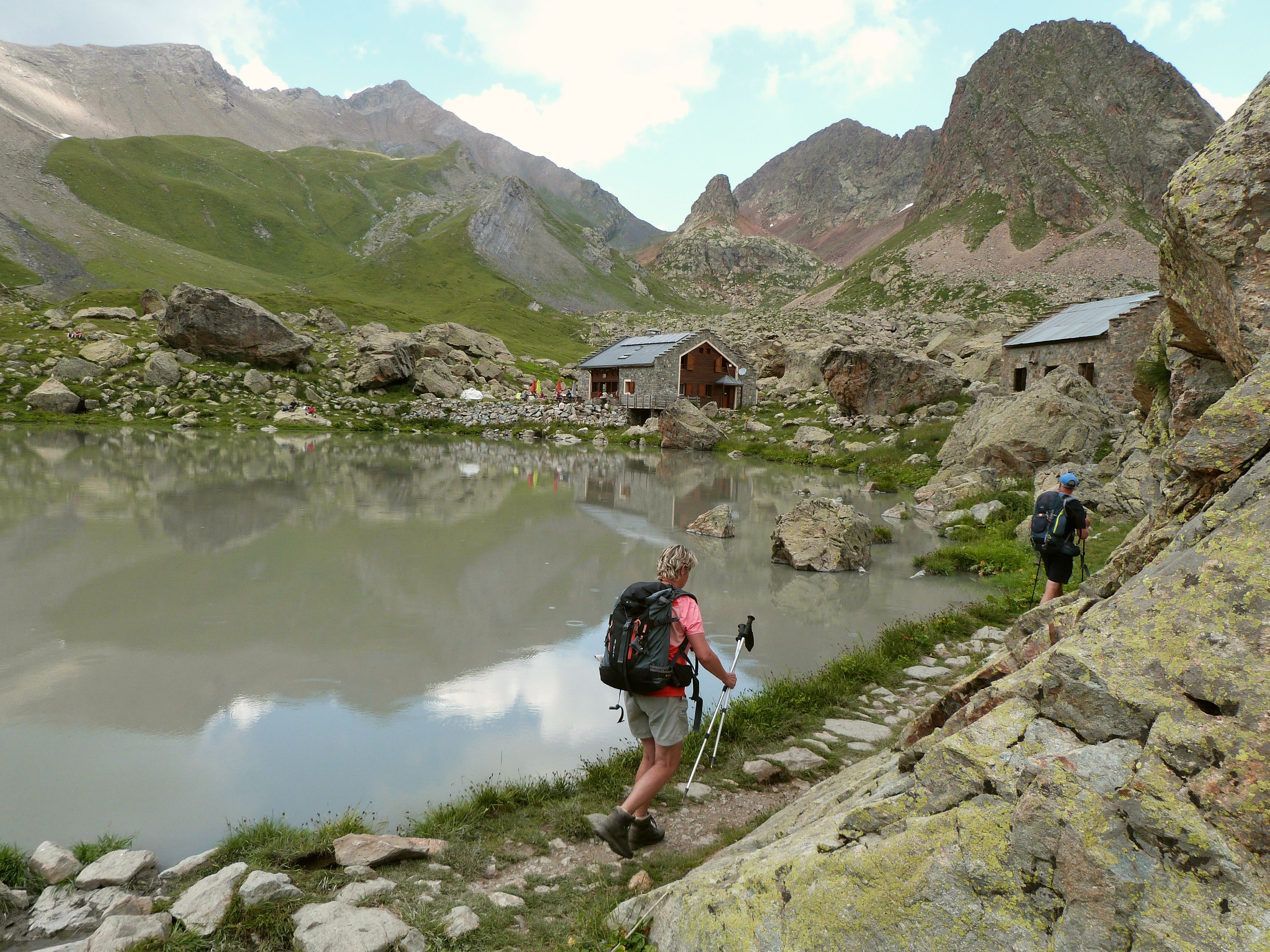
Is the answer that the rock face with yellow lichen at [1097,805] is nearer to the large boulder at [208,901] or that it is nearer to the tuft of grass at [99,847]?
the large boulder at [208,901]

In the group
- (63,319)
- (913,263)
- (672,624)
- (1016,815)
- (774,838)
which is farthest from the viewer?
(913,263)

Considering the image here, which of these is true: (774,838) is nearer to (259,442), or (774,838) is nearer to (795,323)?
(259,442)

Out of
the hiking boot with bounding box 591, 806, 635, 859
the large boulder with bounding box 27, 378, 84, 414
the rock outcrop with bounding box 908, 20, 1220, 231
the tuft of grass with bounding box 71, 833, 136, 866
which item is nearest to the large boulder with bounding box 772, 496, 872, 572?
the hiking boot with bounding box 591, 806, 635, 859

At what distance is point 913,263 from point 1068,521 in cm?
14448

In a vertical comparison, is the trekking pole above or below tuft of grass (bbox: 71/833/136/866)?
above

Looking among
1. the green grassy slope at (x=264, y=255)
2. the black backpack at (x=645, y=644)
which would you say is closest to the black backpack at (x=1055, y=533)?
the black backpack at (x=645, y=644)

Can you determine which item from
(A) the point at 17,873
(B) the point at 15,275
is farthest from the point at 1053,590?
(B) the point at 15,275

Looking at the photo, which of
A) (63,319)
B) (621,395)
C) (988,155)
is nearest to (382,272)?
(63,319)

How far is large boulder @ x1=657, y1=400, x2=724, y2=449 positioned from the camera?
5053 cm

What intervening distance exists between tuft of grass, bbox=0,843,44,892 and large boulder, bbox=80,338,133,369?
66.6m

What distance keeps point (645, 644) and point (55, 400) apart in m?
62.5

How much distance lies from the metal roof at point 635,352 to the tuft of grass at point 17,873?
6440 cm

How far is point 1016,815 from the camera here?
9.65 feet

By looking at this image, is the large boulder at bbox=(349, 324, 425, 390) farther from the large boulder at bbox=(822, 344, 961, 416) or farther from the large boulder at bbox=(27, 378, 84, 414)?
the large boulder at bbox=(822, 344, 961, 416)
